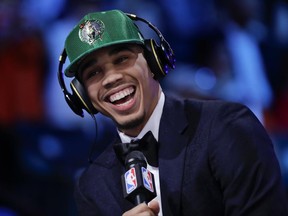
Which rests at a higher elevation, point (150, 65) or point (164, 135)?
point (150, 65)

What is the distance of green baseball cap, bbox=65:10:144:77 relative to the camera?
2.36 m

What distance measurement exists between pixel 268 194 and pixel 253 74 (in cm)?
320

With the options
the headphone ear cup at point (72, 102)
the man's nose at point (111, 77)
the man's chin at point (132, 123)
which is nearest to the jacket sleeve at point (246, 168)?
the man's chin at point (132, 123)

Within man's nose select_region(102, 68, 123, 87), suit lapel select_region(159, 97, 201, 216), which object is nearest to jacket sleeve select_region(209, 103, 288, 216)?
suit lapel select_region(159, 97, 201, 216)

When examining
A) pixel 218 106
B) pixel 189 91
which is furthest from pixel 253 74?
pixel 218 106

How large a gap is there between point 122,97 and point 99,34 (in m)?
0.23

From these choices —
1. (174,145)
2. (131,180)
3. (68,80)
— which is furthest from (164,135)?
(68,80)

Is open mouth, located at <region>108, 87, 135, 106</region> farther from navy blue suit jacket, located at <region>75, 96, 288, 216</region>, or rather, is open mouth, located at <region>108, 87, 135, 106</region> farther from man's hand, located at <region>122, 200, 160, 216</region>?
man's hand, located at <region>122, 200, 160, 216</region>

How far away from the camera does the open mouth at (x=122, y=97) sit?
Result: 7.88 feet

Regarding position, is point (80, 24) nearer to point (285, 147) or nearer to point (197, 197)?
point (197, 197)

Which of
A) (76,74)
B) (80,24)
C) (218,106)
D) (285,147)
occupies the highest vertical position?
(80,24)

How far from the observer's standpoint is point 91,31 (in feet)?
7.74

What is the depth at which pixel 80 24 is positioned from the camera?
95.0 inches

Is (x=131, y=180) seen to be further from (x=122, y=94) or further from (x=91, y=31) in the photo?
(x=91, y=31)
